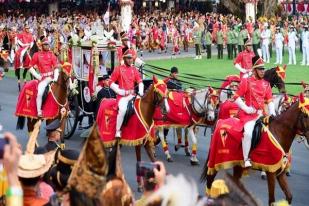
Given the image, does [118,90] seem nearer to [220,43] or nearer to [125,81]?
[125,81]

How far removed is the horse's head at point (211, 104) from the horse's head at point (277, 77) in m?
1.19

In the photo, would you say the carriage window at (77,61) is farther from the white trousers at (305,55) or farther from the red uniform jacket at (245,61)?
the white trousers at (305,55)

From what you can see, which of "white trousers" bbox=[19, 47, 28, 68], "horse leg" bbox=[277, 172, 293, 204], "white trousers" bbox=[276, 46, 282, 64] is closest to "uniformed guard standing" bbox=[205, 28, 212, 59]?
"white trousers" bbox=[276, 46, 282, 64]

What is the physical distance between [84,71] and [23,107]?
6.14 feet

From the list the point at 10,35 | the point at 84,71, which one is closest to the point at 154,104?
the point at 84,71

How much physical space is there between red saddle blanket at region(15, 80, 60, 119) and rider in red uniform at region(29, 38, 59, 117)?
133mm

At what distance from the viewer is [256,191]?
12445mm

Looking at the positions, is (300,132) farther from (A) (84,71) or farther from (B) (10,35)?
(B) (10,35)

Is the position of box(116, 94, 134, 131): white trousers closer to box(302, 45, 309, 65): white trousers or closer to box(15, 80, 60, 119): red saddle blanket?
box(15, 80, 60, 119): red saddle blanket

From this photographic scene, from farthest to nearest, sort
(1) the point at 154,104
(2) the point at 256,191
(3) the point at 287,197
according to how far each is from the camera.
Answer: (1) the point at 154,104
(2) the point at 256,191
(3) the point at 287,197

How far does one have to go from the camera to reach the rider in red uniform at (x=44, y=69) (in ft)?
51.9

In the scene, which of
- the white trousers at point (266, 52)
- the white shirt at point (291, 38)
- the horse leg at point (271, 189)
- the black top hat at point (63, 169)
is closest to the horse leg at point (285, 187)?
the horse leg at point (271, 189)

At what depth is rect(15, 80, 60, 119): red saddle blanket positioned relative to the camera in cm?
1564

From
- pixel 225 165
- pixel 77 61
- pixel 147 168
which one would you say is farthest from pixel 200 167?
pixel 147 168
